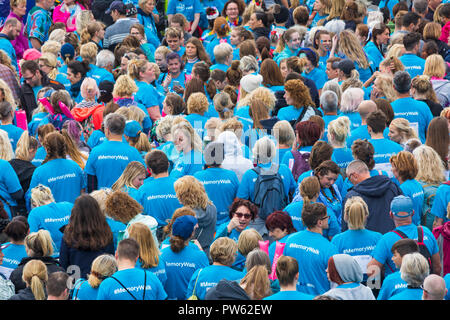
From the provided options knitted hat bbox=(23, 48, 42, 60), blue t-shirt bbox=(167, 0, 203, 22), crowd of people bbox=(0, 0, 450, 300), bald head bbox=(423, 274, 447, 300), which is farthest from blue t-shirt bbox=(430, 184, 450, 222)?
blue t-shirt bbox=(167, 0, 203, 22)

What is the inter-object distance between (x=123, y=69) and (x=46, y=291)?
6.76 meters

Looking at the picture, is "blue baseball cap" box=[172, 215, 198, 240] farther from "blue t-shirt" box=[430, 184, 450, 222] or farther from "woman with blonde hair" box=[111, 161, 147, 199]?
Result: "blue t-shirt" box=[430, 184, 450, 222]

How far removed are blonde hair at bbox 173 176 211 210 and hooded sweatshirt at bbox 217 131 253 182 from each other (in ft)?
3.37

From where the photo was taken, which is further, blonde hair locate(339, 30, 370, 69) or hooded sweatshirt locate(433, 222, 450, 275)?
blonde hair locate(339, 30, 370, 69)

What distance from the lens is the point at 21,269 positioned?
820 centimetres

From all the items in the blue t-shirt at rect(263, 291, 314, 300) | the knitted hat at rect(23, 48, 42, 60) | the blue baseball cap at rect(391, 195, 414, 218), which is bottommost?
the blue t-shirt at rect(263, 291, 314, 300)

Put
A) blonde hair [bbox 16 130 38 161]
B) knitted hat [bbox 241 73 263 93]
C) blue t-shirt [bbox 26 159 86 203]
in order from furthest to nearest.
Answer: knitted hat [bbox 241 73 263 93] → blonde hair [bbox 16 130 38 161] → blue t-shirt [bbox 26 159 86 203]

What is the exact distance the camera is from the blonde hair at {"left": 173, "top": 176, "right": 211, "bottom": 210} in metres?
9.09

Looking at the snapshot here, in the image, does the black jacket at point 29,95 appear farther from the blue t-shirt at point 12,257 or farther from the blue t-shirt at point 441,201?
the blue t-shirt at point 441,201

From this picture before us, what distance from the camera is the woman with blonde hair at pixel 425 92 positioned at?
1212 cm

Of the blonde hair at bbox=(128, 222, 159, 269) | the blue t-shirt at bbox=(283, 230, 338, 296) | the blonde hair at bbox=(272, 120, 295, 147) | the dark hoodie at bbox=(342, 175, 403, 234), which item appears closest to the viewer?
the blonde hair at bbox=(128, 222, 159, 269)

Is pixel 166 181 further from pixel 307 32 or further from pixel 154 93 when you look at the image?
pixel 307 32

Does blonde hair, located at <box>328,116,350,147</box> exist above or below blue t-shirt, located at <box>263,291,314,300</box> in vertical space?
above

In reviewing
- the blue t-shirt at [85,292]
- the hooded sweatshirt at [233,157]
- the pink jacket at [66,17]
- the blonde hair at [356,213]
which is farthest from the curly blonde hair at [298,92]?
the pink jacket at [66,17]
